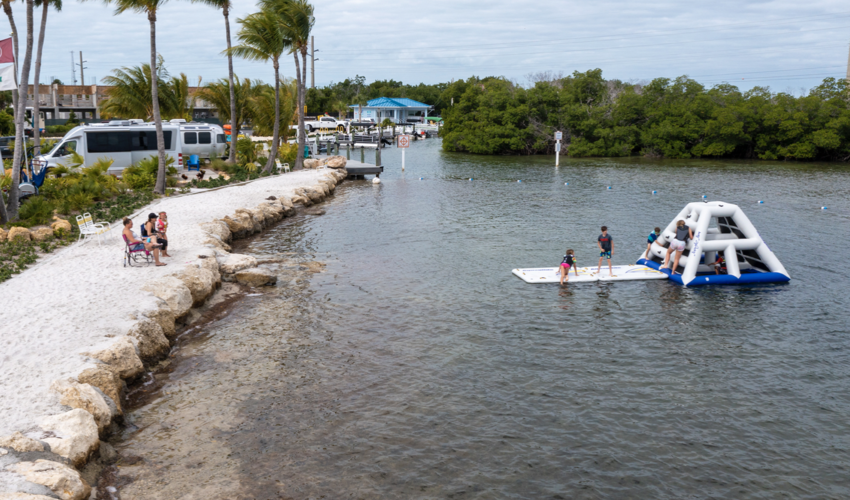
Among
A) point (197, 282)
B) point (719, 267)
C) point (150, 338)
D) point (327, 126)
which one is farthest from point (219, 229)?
point (327, 126)

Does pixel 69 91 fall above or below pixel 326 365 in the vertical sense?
above

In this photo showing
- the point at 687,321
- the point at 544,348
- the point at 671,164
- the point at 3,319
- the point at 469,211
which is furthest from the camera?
the point at 671,164

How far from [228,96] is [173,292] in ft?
109

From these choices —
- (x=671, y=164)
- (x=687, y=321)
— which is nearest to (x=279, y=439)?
(x=687, y=321)

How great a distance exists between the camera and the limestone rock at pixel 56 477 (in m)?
6.78

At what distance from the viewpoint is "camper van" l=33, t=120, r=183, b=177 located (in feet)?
96.7

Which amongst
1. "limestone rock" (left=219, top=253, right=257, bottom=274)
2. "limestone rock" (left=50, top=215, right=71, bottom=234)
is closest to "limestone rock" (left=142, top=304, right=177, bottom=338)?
"limestone rock" (left=219, top=253, right=257, bottom=274)

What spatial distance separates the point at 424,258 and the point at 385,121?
86.3 m

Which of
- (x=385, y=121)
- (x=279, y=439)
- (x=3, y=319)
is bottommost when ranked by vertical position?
(x=279, y=439)

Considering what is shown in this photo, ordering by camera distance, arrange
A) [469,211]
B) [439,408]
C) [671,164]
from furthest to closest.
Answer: [671,164]
[469,211]
[439,408]

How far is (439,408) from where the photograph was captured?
995 centimetres

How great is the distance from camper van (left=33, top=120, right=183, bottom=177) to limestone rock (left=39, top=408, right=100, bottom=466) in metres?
23.8

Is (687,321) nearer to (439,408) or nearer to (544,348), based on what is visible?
(544,348)

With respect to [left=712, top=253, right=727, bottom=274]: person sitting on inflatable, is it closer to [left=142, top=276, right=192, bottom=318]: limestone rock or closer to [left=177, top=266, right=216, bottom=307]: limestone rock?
[left=177, top=266, right=216, bottom=307]: limestone rock
